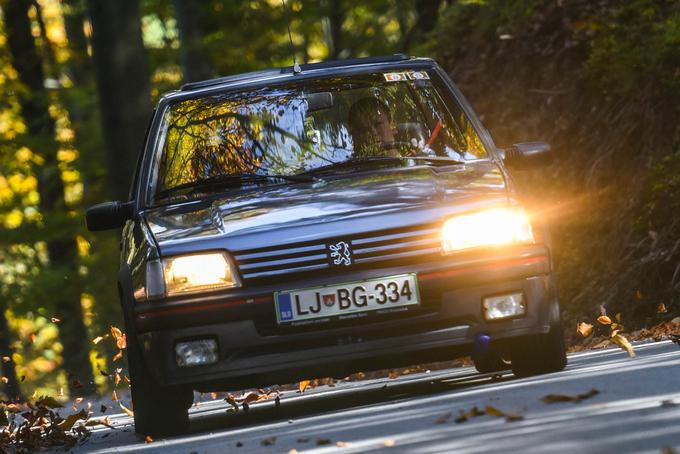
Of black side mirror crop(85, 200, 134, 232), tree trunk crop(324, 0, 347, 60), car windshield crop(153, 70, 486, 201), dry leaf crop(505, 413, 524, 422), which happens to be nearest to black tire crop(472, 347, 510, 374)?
car windshield crop(153, 70, 486, 201)

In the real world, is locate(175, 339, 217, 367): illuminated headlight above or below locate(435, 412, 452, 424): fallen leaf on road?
above

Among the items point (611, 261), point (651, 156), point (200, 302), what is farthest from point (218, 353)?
point (651, 156)

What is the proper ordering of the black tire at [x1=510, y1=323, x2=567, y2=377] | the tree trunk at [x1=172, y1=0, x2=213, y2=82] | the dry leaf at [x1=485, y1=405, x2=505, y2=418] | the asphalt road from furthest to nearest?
the tree trunk at [x1=172, y1=0, x2=213, y2=82] < the black tire at [x1=510, y1=323, x2=567, y2=377] < the dry leaf at [x1=485, y1=405, x2=505, y2=418] < the asphalt road

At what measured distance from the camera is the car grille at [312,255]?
20.6 feet

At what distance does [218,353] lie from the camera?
6.31 m

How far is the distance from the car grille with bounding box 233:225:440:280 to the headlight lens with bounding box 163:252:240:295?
0.24 feet

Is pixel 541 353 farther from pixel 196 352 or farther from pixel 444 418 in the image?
pixel 196 352

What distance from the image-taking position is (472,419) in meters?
5.30

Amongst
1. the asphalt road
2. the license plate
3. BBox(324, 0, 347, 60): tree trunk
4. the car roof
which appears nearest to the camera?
the asphalt road

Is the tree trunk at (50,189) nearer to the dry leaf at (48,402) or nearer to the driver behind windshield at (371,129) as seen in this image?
the dry leaf at (48,402)

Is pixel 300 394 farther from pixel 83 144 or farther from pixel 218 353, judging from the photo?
pixel 83 144

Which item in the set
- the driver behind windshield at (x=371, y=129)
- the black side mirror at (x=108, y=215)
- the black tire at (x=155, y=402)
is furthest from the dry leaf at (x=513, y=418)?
the black side mirror at (x=108, y=215)

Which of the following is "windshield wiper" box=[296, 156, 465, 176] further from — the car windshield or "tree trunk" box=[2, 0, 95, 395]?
"tree trunk" box=[2, 0, 95, 395]

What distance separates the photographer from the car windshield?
7.28 metres
